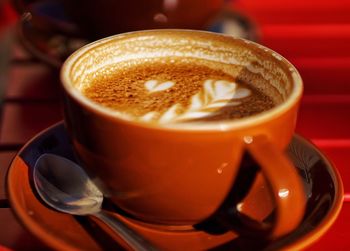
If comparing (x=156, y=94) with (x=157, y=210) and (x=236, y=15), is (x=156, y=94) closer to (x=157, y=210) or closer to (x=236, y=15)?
(x=157, y=210)

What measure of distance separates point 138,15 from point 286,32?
430mm

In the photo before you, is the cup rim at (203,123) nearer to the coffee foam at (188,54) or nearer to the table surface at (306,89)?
the coffee foam at (188,54)

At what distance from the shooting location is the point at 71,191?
656mm

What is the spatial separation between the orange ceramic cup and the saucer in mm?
19

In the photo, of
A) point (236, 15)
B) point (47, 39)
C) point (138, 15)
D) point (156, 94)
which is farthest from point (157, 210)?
point (236, 15)

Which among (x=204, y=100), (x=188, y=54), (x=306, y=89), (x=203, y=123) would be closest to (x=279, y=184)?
(x=203, y=123)

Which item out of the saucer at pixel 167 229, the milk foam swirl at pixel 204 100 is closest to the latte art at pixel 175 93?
the milk foam swirl at pixel 204 100

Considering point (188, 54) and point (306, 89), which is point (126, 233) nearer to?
point (188, 54)

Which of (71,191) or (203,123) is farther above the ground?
(203,123)

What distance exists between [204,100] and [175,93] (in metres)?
0.04

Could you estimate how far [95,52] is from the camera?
2.28ft

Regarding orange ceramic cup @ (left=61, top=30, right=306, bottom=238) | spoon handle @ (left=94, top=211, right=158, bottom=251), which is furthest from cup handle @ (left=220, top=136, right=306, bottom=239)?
spoon handle @ (left=94, top=211, right=158, bottom=251)

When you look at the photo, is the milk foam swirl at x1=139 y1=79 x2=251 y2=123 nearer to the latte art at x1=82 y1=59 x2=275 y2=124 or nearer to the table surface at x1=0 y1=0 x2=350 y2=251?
the latte art at x1=82 y1=59 x2=275 y2=124

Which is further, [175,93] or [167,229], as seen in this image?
[175,93]
